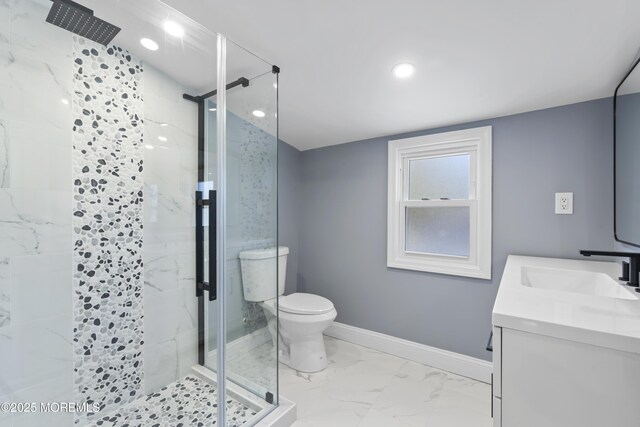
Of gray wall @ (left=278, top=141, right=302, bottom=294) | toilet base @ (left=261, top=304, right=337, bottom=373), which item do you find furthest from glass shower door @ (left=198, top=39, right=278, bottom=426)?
gray wall @ (left=278, top=141, right=302, bottom=294)

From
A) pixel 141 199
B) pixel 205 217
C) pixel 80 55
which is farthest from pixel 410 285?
pixel 80 55

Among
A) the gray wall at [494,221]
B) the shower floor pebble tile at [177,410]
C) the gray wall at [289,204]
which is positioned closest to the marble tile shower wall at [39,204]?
the shower floor pebble tile at [177,410]

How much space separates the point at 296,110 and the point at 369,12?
0.97 meters

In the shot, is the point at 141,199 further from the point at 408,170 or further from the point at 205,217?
the point at 408,170

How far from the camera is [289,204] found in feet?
9.04

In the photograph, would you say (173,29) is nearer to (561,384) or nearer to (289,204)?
(289,204)

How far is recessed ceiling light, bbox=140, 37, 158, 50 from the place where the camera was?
1.50m

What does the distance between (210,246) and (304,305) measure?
3.12ft

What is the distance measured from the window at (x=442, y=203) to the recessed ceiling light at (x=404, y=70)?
713 millimetres

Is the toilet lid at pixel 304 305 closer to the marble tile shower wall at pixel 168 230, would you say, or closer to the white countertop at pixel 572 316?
the marble tile shower wall at pixel 168 230

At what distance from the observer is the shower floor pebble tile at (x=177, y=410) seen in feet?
4.94

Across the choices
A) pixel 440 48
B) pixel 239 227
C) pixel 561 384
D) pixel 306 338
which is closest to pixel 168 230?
pixel 239 227

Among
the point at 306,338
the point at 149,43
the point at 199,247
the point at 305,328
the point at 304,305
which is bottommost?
the point at 306,338

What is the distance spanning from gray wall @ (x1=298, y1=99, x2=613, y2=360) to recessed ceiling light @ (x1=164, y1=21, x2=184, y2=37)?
4.92 feet
